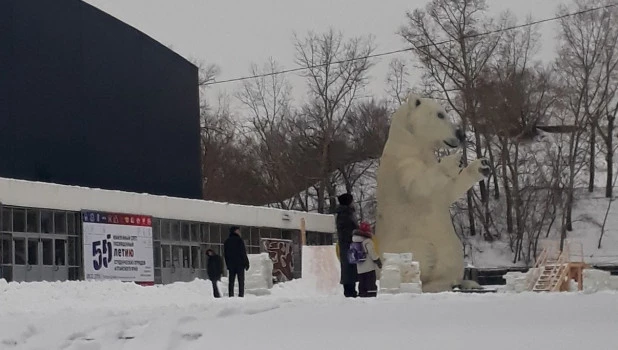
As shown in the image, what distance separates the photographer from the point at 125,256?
3734 cm

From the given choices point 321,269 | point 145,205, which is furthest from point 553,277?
point 145,205

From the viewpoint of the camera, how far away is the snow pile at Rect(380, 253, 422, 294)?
18.0m

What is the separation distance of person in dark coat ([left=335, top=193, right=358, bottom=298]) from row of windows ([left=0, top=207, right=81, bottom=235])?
1896 cm

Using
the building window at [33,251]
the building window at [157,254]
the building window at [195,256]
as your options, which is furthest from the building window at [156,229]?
the building window at [33,251]

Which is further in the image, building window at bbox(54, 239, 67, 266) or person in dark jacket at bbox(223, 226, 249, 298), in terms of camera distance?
building window at bbox(54, 239, 67, 266)

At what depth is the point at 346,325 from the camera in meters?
8.50

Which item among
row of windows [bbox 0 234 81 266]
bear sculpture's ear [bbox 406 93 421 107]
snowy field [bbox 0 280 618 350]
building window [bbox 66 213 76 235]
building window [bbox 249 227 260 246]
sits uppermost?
bear sculpture's ear [bbox 406 93 421 107]

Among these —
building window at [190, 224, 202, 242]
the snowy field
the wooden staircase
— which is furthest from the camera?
building window at [190, 224, 202, 242]

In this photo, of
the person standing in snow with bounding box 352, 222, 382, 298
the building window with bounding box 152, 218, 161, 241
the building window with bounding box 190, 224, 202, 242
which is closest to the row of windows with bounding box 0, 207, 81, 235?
the building window with bounding box 152, 218, 161, 241

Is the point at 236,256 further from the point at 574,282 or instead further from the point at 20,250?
the point at 20,250

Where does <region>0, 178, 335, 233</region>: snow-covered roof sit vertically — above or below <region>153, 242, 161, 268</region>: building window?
above

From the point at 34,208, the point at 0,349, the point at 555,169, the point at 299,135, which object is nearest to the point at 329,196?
the point at 299,135

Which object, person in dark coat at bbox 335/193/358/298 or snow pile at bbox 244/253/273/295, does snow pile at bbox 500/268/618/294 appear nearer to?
snow pile at bbox 244/253/273/295

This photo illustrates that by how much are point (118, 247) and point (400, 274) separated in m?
20.5
